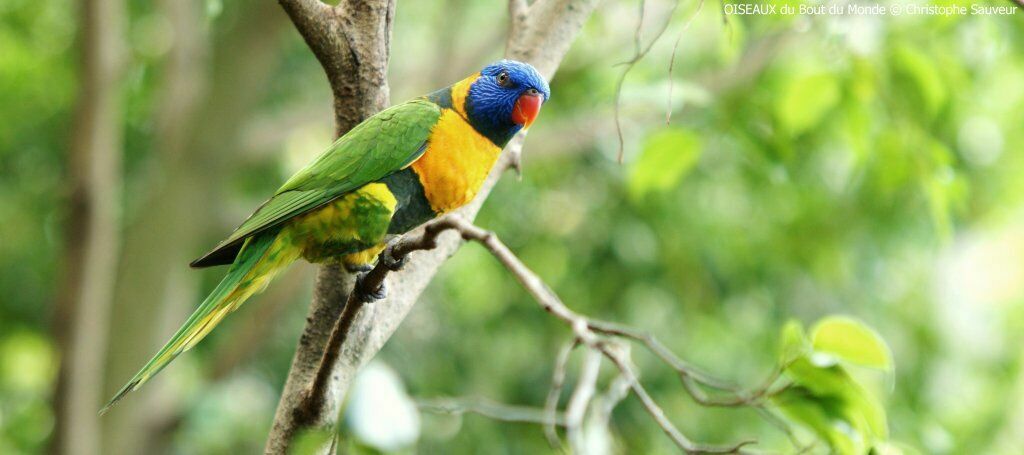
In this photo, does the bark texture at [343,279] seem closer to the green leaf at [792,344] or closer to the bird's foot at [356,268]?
the bird's foot at [356,268]

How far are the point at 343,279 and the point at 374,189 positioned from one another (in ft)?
0.77

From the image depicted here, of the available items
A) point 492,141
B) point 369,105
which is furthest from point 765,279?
point 369,105

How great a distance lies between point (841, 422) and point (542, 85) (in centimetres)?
88

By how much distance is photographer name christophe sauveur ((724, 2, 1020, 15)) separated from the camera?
1.69 m

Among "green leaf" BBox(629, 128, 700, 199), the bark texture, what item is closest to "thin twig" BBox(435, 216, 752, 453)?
the bark texture

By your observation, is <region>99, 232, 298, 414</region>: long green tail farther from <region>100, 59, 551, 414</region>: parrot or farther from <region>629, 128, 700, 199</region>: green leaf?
<region>629, 128, 700, 199</region>: green leaf

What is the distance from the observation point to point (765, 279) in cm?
429

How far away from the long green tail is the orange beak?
557 mm

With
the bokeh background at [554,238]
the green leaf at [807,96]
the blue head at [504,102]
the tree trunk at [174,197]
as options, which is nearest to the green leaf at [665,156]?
the green leaf at [807,96]

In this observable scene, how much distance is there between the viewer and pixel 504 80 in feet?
6.17

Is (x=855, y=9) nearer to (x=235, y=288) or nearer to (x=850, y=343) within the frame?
(x=850, y=343)

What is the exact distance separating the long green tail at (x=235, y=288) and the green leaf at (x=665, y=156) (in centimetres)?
93

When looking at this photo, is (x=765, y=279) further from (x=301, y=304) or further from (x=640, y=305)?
(x=301, y=304)

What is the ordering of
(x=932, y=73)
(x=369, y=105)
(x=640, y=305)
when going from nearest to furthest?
(x=369, y=105) → (x=932, y=73) → (x=640, y=305)
